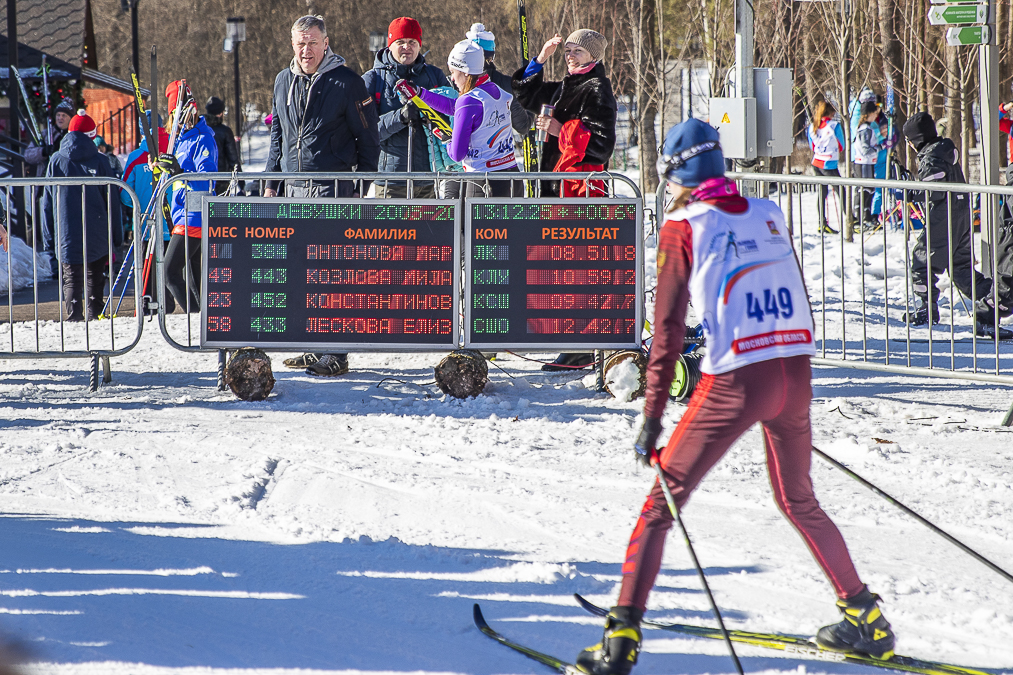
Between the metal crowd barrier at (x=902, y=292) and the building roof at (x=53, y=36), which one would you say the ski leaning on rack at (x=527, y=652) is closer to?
the metal crowd barrier at (x=902, y=292)

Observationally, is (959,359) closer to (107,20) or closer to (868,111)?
(868,111)

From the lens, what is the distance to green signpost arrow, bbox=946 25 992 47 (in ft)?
31.7

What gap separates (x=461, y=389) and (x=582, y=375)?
1287mm

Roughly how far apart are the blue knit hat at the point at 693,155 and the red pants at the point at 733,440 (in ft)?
2.07

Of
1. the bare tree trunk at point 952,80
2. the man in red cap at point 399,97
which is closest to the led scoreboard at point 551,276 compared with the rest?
the man in red cap at point 399,97

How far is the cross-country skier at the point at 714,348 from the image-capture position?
11.2 feet

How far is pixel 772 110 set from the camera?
856cm

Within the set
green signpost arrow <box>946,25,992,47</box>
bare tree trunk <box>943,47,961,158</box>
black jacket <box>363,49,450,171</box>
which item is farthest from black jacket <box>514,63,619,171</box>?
bare tree trunk <box>943,47,961,158</box>

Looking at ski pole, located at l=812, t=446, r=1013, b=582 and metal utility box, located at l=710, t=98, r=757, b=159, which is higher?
metal utility box, located at l=710, t=98, r=757, b=159

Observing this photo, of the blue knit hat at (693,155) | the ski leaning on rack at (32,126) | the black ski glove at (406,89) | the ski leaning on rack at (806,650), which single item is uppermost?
the ski leaning on rack at (32,126)

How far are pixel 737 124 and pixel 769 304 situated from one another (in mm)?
5358

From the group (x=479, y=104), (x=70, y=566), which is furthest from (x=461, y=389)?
(x=70, y=566)

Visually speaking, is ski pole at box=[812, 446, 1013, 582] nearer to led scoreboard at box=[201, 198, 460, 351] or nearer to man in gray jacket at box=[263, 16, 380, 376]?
led scoreboard at box=[201, 198, 460, 351]

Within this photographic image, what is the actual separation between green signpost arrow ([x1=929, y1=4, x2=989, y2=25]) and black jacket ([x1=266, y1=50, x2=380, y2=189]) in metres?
5.02
